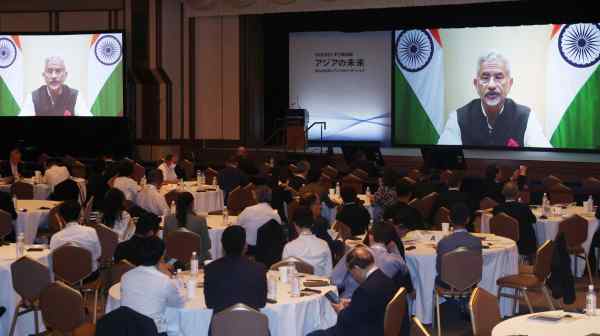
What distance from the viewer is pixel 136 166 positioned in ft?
58.1

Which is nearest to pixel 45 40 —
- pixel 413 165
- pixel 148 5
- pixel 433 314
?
pixel 148 5

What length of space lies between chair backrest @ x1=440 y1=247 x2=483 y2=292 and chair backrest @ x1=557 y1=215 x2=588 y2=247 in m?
2.31

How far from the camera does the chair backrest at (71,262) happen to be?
8672 millimetres

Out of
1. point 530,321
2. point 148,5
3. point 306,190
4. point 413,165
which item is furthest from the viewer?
point 148,5

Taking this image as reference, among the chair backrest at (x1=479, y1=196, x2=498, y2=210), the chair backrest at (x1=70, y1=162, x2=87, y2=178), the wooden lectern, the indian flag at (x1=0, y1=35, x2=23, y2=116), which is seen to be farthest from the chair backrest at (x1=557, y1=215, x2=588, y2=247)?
the indian flag at (x1=0, y1=35, x2=23, y2=116)

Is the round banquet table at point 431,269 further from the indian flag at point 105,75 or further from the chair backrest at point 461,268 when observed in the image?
the indian flag at point 105,75

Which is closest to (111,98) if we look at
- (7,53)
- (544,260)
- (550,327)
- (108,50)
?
(108,50)

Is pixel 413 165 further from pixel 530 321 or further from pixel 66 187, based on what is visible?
pixel 530 321

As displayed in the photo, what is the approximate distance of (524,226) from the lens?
36.1ft

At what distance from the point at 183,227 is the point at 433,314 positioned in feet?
9.20

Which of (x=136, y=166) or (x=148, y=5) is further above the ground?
(x=148, y=5)

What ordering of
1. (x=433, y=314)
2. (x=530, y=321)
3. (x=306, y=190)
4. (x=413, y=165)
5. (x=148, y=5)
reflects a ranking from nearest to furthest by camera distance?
(x=530, y=321) → (x=433, y=314) → (x=306, y=190) → (x=413, y=165) → (x=148, y=5)

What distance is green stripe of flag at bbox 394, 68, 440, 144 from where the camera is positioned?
22.9m

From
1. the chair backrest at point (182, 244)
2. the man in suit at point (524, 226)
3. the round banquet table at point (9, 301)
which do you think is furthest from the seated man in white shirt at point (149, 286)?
the man in suit at point (524, 226)
